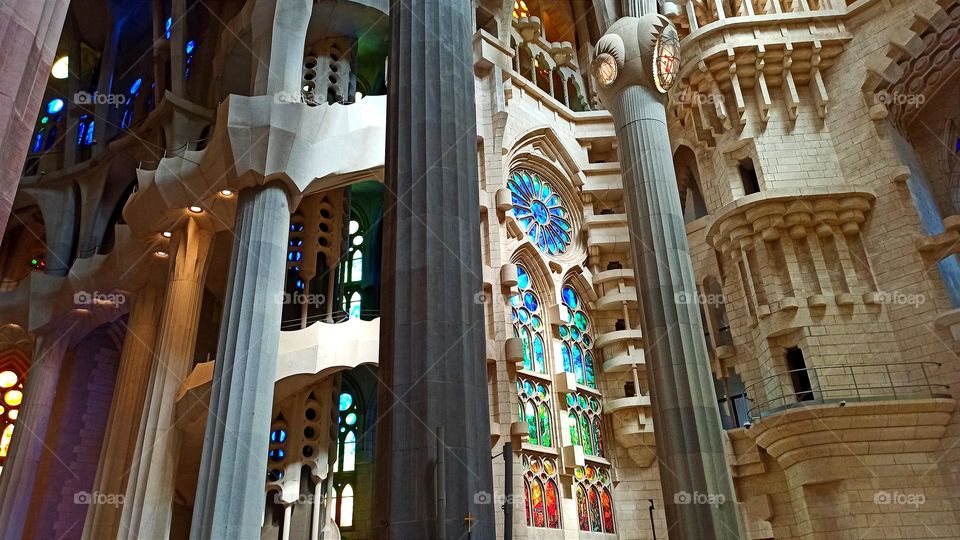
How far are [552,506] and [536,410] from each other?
2.18 meters

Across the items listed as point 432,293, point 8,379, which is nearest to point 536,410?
point 432,293

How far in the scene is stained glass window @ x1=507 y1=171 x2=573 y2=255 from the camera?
19.3m

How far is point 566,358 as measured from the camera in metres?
18.5

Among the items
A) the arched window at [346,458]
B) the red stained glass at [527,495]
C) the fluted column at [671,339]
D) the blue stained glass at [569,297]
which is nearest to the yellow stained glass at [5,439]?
the arched window at [346,458]

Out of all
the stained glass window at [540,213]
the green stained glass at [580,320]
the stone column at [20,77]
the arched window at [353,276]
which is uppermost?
the stained glass window at [540,213]

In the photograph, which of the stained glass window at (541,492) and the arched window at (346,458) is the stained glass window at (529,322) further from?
the arched window at (346,458)

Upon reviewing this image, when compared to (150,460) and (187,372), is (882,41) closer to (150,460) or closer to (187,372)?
(187,372)

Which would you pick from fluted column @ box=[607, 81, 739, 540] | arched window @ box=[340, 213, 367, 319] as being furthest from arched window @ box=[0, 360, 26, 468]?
fluted column @ box=[607, 81, 739, 540]

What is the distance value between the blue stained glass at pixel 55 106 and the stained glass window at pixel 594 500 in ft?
71.0

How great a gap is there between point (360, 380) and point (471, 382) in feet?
46.1

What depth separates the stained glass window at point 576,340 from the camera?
1862cm

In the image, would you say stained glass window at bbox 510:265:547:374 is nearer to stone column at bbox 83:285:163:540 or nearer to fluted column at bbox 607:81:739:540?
fluted column at bbox 607:81:739:540

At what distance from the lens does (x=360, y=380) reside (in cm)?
1900

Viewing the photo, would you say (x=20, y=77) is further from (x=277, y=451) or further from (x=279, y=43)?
(x=277, y=451)
